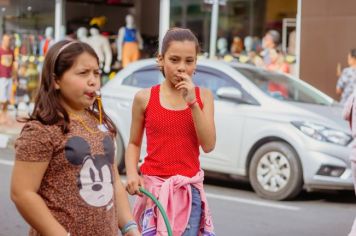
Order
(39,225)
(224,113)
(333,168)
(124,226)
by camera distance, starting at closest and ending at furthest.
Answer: (39,225) < (124,226) < (333,168) < (224,113)

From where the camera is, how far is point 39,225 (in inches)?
113

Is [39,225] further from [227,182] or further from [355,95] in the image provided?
[227,182]

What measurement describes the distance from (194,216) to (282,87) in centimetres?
665

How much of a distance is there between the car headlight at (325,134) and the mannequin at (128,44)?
9.32 m

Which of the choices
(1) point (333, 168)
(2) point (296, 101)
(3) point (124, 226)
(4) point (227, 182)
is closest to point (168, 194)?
(3) point (124, 226)

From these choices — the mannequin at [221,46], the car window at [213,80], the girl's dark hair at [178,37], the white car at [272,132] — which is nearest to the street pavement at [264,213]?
the white car at [272,132]

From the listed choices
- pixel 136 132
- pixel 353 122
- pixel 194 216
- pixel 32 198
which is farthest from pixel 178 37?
pixel 353 122

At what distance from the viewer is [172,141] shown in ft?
13.7

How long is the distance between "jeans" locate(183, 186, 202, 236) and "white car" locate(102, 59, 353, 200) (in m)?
5.34

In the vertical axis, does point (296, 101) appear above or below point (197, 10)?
below

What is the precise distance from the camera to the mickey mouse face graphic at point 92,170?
2.99 metres

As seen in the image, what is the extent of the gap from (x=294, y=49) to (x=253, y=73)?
5.99 metres

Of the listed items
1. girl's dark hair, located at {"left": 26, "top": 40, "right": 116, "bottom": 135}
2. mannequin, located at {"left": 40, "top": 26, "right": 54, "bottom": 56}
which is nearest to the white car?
girl's dark hair, located at {"left": 26, "top": 40, "right": 116, "bottom": 135}

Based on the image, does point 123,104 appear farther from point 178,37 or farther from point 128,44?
point 128,44
